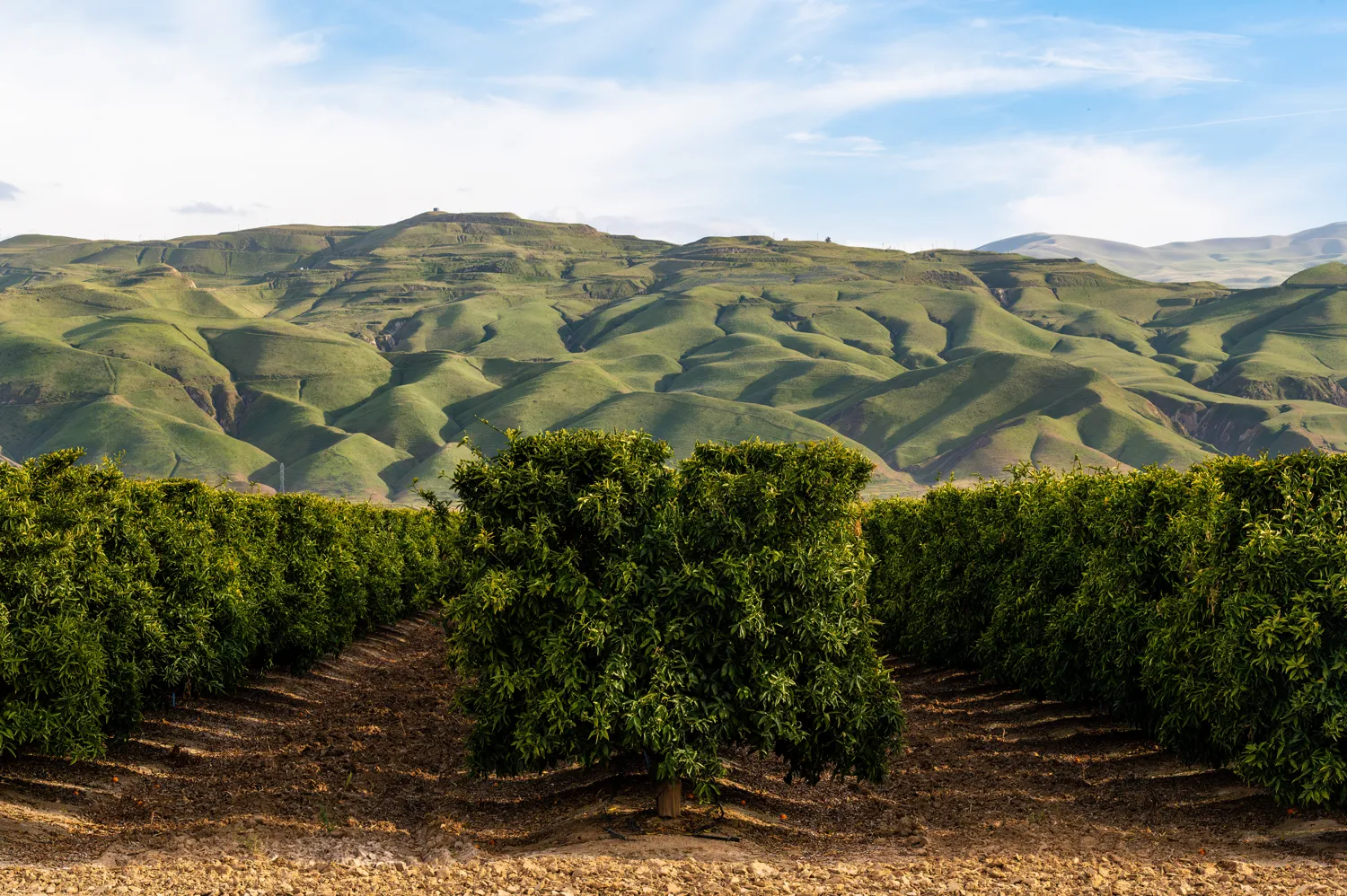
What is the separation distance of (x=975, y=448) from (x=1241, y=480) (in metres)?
189

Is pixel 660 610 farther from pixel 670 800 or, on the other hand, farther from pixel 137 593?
pixel 137 593

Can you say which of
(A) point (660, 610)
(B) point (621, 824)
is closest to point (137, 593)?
(B) point (621, 824)

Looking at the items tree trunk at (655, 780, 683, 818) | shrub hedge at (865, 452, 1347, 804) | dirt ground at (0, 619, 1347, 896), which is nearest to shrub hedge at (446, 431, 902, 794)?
tree trunk at (655, 780, 683, 818)

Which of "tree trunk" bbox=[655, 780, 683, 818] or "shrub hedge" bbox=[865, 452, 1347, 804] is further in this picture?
"tree trunk" bbox=[655, 780, 683, 818]

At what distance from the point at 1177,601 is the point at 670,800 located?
6.85m

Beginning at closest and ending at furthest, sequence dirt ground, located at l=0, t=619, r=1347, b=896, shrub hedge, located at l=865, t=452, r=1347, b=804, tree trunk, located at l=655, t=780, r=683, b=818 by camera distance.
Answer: dirt ground, located at l=0, t=619, r=1347, b=896 → shrub hedge, located at l=865, t=452, r=1347, b=804 → tree trunk, located at l=655, t=780, r=683, b=818

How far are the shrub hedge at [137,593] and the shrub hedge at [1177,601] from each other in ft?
28.0

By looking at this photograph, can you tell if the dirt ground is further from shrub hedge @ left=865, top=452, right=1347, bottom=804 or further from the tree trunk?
shrub hedge @ left=865, top=452, right=1347, bottom=804

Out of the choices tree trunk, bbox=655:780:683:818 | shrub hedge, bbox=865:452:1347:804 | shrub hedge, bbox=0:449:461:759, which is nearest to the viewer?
shrub hedge, bbox=865:452:1347:804

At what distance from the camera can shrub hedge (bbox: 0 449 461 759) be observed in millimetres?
12984

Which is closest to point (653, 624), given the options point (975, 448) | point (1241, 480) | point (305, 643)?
point (1241, 480)

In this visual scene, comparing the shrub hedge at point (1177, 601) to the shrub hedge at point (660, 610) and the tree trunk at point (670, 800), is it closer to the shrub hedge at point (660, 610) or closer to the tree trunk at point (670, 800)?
the shrub hedge at point (660, 610)

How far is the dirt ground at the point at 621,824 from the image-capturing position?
9.92 meters

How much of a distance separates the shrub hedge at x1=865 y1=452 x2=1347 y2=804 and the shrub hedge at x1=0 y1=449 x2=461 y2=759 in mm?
8534
